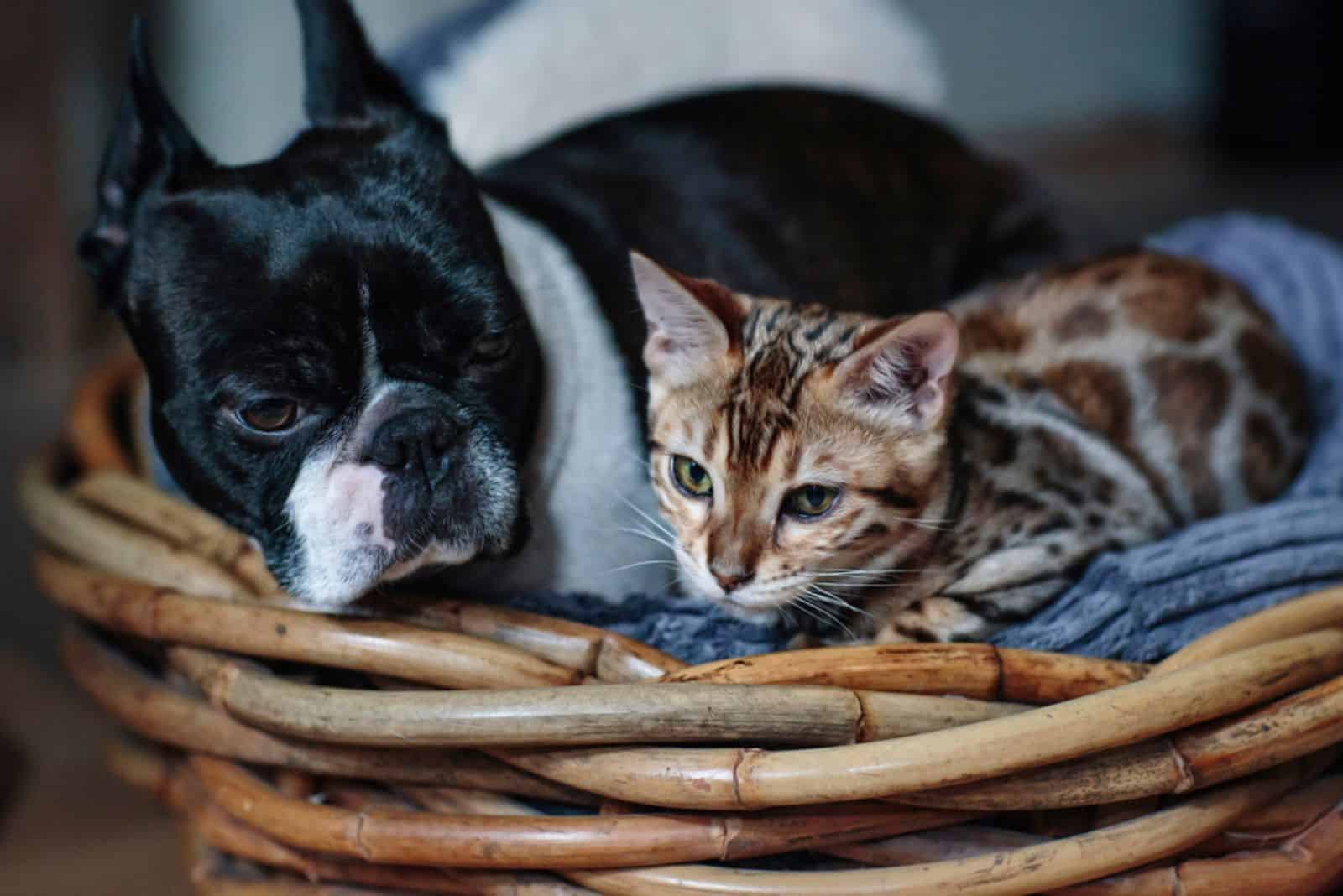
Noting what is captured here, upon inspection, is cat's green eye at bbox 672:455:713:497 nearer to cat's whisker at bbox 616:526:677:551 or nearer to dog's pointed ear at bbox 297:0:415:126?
cat's whisker at bbox 616:526:677:551

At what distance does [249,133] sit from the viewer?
9.57ft

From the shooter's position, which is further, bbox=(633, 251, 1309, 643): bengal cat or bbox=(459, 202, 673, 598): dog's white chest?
bbox=(459, 202, 673, 598): dog's white chest

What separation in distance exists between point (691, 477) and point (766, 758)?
353 mm

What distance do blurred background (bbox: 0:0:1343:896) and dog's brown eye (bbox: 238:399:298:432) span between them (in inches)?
30.6

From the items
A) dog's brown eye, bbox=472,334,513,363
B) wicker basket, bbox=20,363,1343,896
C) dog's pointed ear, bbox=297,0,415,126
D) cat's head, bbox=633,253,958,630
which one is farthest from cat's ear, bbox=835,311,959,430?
dog's pointed ear, bbox=297,0,415,126

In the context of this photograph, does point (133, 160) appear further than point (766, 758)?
Yes

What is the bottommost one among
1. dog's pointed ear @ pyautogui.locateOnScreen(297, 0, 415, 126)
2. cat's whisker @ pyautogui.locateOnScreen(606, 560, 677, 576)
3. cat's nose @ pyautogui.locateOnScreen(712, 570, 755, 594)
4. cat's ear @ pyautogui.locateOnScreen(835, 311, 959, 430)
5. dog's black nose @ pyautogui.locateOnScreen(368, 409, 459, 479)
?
cat's whisker @ pyautogui.locateOnScreen(606, 560, 677, 576)

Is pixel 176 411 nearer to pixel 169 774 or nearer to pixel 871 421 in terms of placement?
pixel 169 774

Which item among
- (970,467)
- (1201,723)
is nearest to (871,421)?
(970,467)

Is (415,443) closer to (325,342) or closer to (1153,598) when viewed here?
(325,342)

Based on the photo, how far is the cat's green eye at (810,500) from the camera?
125cm

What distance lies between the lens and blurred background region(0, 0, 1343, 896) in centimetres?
196

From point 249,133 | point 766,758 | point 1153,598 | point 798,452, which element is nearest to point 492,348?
point 798,452

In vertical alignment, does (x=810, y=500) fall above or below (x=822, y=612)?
above
